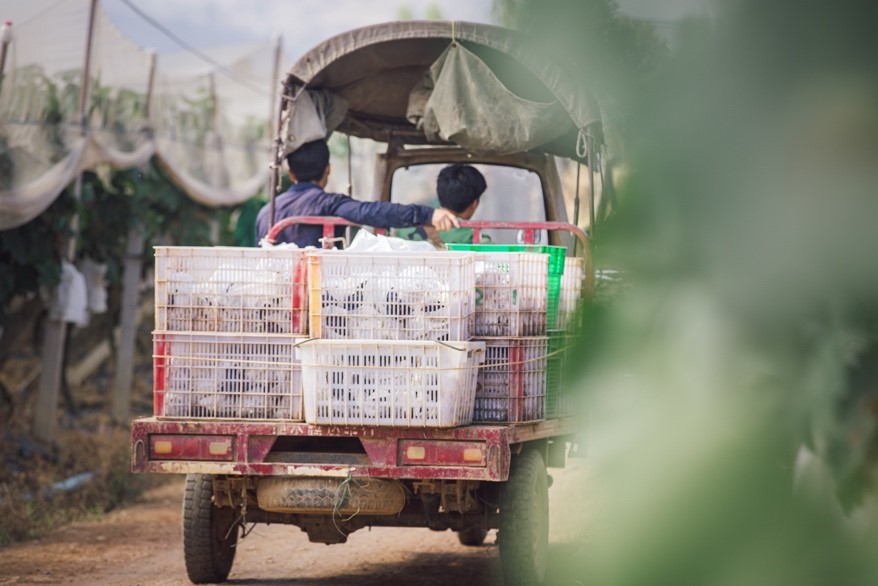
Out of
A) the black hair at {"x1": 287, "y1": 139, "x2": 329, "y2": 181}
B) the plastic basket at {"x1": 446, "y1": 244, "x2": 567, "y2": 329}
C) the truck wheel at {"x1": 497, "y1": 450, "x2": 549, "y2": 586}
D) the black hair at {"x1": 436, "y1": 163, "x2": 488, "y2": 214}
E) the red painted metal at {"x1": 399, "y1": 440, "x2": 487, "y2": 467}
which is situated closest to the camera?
the red painted metal at {"x1": 399, "y1": 440, "x2": 487, "y2": 467}

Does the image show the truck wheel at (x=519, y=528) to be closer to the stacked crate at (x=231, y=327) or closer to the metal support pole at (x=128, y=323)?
the stacked crate at (x=231, y=327)

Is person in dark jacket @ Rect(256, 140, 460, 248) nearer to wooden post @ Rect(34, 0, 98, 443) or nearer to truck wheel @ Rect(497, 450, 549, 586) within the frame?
truck wheel @ Rect(497, 450, 549, 586)

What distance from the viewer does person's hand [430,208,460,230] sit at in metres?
6.07

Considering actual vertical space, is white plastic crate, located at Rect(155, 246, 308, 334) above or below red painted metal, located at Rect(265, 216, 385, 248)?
below

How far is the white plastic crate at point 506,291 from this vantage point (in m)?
5.29

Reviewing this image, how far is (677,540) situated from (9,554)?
688 centimetres

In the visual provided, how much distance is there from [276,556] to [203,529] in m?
1.65

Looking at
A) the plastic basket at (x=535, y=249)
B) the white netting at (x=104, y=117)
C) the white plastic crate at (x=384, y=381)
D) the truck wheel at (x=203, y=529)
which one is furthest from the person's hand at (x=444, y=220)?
the white netting at (x=104, y=117)

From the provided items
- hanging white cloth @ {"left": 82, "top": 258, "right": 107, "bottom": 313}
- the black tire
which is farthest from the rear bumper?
hanging white cloth @ {"left": 82, "top": 258, "right": 107, "bottom": 313}

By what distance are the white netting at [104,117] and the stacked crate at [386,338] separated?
15.4ft

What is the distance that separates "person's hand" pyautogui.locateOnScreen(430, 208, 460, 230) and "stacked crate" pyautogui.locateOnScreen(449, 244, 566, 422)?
0.68m

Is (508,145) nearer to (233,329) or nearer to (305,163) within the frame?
(305,163)

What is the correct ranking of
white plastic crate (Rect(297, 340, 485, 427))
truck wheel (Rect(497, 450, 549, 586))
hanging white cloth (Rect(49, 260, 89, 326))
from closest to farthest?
white plastic crate (Rect(297, 340, 485, 427)) < truck wheel (Rect(497, 450, 549, 586)) < hanging white cloth (Rect(49, 260, 89, 326))

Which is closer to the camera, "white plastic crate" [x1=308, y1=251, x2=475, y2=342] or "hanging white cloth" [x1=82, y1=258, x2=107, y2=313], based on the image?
"white plastic crate" [x1=308, y1=251, x2=475, y2=342]
